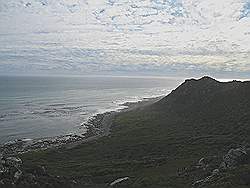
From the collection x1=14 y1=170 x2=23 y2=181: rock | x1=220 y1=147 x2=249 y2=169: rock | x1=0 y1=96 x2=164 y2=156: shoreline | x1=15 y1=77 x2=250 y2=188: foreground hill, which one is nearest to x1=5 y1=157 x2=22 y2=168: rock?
x1=15 y1=77 x2=250 y2=188: foreground hill

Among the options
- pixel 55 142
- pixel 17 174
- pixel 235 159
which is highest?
pixel 235 159

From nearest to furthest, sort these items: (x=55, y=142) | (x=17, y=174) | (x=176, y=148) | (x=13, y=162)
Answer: (x=17, y=174) → (x=13, y=162) → (x=176, y=148) → (x=55, y=142)

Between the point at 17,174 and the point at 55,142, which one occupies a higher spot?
the point at 17,174

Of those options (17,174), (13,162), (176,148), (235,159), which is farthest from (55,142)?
(235,159)

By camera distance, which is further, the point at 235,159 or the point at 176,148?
the point at 176,148

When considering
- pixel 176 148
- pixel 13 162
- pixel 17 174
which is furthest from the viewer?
pixel 176 148

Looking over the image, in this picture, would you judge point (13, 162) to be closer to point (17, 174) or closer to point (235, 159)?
point (17, 174)

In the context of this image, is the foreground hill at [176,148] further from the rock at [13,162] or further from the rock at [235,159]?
the rock at [13,162]
